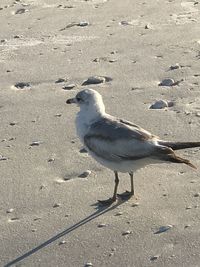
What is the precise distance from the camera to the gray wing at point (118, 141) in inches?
256

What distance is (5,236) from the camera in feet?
20.2

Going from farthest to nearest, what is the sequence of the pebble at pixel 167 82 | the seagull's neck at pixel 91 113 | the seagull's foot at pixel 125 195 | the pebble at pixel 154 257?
1. the pebble at pixel 167 82
2. the seagull's neck at pixel 91 113
3. the seagull's foot at pixel 125 195
4. the pebble at pixel 154 257

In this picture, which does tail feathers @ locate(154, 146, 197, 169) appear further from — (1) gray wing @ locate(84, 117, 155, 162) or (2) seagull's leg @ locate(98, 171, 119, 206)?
(2) seagull's leg @ locate(98, 171, 119, 206)

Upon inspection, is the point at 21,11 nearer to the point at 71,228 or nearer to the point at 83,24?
the point at 83,24

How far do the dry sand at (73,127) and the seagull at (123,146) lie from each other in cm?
27

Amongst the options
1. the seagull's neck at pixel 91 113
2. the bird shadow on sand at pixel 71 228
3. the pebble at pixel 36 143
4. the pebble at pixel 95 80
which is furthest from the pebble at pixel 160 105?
the bird shadow on sand at pixel 71 228

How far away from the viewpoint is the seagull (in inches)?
254

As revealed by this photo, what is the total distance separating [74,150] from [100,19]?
13.7 feet

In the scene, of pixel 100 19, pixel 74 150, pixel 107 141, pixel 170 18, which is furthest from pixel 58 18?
pixel 107 141

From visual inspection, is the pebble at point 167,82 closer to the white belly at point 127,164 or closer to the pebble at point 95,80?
the pebble at point 95,80

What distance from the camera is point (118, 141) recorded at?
259 inches

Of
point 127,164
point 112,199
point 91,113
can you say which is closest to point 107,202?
point 112,199

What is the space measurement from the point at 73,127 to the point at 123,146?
5.24 ft

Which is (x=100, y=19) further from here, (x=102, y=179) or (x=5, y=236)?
(x=5, y=236)
